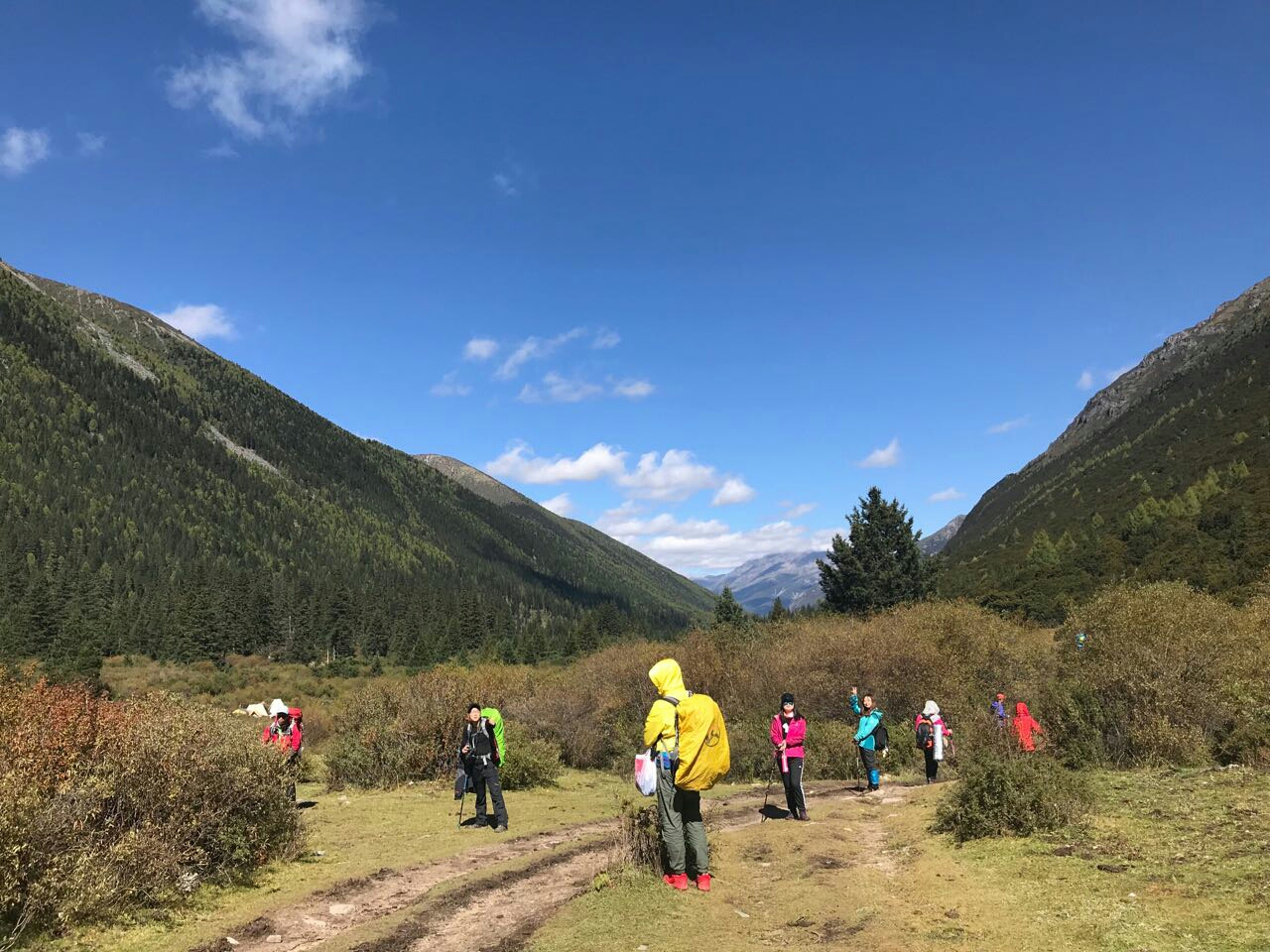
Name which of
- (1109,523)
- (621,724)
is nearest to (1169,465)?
(1109,523)

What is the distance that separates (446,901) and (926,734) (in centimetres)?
1076

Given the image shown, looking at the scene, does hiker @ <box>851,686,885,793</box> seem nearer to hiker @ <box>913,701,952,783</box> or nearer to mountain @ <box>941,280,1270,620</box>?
hiker @ <box>913,701,952,783</box>

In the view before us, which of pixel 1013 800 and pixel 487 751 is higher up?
pixel 487 751

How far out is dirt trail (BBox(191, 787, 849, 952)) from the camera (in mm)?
6746

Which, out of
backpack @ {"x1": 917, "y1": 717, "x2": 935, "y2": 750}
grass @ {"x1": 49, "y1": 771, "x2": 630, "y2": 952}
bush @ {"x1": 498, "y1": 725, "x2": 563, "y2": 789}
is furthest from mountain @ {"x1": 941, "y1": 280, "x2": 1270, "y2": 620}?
grass @ {"x1": 49, "y1": 771, "x2": 630, "y2": 952}

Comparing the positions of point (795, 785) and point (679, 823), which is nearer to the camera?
point (679, 823)

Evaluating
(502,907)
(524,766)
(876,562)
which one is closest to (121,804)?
(502,907)

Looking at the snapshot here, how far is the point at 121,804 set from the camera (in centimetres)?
782

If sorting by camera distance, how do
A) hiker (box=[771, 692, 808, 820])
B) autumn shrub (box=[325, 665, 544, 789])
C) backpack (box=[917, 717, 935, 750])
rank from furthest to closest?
autumn shrub (box=[325, 665, 544, 789]), backpack (box=[917, 717, 935, 750]), hiker (box=[771, 692, 808, 820])

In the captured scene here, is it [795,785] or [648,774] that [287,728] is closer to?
[648,774]

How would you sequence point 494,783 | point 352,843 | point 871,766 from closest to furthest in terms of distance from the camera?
point 352,843, point 494,783, point 871,766

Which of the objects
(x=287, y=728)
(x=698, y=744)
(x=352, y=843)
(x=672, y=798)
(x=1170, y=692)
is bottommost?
(x=352, y=843)

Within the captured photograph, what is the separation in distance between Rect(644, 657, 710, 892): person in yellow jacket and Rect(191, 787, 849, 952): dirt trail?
3.39 feet

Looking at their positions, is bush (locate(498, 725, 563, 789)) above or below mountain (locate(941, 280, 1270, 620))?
below
